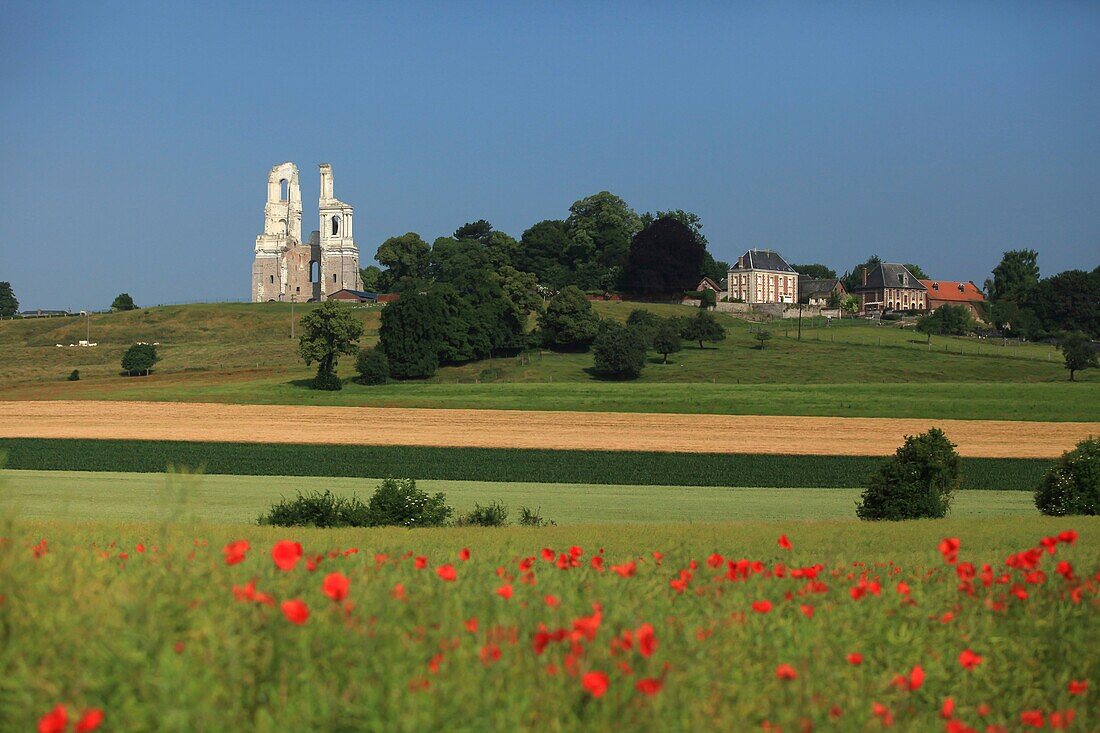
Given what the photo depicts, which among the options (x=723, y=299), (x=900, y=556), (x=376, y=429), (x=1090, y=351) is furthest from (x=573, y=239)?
(x=900, y=556)

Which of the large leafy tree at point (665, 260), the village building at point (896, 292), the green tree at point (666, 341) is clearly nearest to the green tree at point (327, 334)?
the green tree at point (666, 341)

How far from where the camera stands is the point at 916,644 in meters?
8.20

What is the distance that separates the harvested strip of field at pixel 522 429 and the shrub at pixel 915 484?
1972cm

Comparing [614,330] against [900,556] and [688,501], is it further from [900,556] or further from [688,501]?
[900,556]

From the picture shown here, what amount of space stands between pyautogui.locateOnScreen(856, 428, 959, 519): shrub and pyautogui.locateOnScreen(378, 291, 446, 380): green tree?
65.0 metres

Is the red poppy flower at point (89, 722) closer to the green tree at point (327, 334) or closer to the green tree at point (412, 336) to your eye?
the green tree at point (327, 334)

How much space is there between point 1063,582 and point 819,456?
40.2m

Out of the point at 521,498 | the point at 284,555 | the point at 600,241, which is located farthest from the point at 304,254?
the point at 284,555

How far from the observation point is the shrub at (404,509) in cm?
2589

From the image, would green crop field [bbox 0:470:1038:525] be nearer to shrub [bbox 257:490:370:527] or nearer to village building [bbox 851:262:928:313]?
shrub [bbox 257:490:370:527]

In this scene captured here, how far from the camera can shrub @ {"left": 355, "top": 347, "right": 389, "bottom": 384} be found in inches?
3516

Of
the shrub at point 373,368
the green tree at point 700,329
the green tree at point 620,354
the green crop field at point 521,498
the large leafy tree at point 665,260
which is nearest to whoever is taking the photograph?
the green crop field at point 521,498

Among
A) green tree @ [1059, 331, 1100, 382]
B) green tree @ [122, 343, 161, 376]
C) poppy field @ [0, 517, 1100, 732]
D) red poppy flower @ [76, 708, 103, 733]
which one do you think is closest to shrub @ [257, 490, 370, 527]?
poppy field @ [0, 517, 1100, 732]

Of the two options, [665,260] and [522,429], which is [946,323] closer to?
[665,260]
